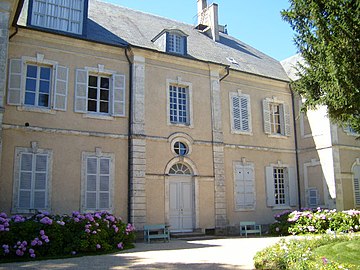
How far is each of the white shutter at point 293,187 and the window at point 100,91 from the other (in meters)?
7.33

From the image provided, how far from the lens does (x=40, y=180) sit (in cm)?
1103

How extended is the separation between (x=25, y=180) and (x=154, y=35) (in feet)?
23.4

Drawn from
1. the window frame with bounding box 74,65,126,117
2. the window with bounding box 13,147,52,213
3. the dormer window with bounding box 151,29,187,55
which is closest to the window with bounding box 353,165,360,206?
the dormer window with bounding box 151,29,187,55

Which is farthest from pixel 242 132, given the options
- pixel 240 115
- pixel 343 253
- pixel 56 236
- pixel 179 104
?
pixel 343 253

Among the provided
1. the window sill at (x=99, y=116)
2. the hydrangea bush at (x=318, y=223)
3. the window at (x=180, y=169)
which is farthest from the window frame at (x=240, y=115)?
the window sill at (x=99, y=116)

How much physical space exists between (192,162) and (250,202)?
2813 mm

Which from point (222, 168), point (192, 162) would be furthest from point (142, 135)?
point (222, 168)

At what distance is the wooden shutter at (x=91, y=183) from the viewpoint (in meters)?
11.6

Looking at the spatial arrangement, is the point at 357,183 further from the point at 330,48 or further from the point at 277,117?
the point at 330,48

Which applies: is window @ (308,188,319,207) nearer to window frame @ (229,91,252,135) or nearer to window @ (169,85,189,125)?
window frame @ (229,91,252,135)

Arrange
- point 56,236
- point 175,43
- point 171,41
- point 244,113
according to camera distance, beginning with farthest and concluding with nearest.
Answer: point 244,113
point 175,43
point 171,41
point 56,236

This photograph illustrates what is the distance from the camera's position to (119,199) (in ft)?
39.6

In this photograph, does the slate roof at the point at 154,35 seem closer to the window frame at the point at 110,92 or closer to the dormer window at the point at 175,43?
the dormer window at the point at 175,43

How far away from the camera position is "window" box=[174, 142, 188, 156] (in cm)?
1341
